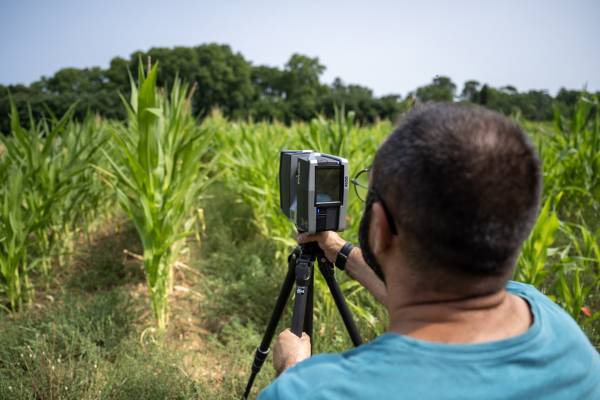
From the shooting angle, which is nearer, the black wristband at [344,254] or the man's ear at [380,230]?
the man's ear at [380,230]

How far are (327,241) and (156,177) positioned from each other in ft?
5.01

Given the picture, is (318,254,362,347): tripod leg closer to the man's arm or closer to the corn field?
the man's arm

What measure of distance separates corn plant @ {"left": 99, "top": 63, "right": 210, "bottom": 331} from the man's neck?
6.75 ft

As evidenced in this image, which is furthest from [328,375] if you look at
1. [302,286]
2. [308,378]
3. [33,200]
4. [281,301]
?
[33,200]

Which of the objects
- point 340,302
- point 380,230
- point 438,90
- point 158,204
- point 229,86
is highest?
point 229,86

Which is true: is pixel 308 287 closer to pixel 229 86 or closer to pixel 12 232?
pixel 12 232

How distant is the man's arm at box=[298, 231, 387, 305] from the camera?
4.24 feet

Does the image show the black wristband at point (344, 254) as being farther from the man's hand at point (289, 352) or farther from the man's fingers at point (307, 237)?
the man's hand at point (289, 352)

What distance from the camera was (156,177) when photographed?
2.63 m

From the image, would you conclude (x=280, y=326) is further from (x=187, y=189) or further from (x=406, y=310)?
(x=406, y=310)

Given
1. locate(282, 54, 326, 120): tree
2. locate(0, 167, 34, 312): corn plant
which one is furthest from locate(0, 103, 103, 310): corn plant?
locate(282, 54, 326, 120): tree

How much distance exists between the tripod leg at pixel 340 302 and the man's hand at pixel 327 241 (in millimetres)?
41

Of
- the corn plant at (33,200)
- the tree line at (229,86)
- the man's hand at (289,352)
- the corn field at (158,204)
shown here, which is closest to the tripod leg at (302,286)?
the man's hand at (289,352)

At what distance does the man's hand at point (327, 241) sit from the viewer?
1452 millimetres
